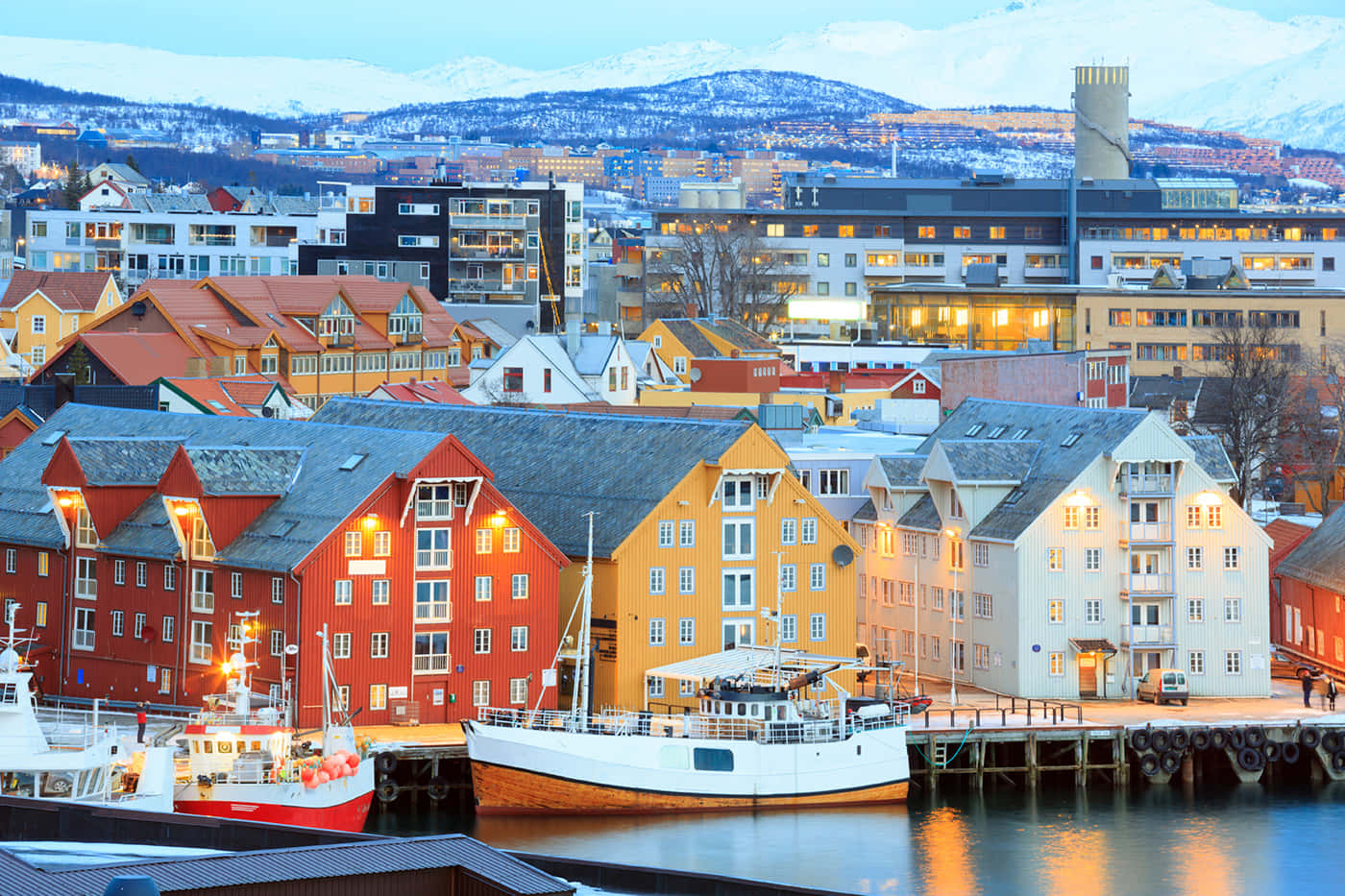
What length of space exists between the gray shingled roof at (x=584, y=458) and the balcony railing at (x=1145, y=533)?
14025mm

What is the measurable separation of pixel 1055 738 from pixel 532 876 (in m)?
39.3

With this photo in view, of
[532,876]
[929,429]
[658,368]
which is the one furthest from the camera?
[658,368]

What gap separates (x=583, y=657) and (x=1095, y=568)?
1928cm

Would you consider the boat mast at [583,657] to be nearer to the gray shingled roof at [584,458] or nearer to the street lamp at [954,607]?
the gray shingled roof at [584,458]

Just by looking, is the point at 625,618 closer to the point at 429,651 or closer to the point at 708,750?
the point at 429,651

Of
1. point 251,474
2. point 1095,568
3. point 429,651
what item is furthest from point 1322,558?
point 251,474

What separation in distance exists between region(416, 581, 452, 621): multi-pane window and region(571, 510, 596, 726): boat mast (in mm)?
4038

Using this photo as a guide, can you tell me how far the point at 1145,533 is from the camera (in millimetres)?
85688

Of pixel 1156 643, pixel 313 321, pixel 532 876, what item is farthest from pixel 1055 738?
pixel 313 321

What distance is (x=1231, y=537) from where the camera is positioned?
86688 mm

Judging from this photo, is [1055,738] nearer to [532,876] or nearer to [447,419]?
[447,419]

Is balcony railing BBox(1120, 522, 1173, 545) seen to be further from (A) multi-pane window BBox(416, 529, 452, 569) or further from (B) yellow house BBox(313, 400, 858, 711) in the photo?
(A) multi-pane window BBox(416, 529, 452, 569)

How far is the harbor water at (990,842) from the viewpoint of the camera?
6525 cm

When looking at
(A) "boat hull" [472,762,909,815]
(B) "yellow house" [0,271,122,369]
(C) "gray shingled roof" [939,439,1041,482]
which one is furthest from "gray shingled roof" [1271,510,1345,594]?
(B) "yellow house" [0,271,122,369]
